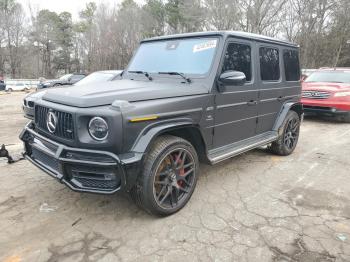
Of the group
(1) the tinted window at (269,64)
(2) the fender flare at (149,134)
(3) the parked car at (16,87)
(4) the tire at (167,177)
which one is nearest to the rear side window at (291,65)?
(1) the tinted window at (269,64)

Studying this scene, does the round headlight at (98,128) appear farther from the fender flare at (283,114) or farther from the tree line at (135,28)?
the tree line at (135,28)

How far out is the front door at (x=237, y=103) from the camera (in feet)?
12.1

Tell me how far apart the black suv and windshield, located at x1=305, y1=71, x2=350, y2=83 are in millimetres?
5792

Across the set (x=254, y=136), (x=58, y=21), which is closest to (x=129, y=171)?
A: (x=254, y=136)

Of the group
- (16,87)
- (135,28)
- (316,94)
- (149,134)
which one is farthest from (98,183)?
(135,28)

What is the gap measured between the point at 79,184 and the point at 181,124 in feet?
3.91

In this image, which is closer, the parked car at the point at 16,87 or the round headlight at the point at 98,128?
the round headlight at the point at 98,128

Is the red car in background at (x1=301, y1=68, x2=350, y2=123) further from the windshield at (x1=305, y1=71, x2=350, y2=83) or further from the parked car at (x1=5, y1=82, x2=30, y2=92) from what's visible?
the parked car at (x1=5, y1=82, x2=30, y2=92)

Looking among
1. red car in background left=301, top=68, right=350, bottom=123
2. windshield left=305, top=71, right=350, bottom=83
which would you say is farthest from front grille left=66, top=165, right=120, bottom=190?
windshield left=305, top=71, right=350, bottom=83

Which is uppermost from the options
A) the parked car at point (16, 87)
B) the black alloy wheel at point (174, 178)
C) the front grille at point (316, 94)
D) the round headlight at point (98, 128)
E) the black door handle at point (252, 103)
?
the parked car at point (16, 87)

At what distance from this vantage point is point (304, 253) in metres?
2.64

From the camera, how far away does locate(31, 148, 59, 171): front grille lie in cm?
291

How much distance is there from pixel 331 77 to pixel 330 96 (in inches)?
57.4

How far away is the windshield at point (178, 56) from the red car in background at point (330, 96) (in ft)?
21.0
